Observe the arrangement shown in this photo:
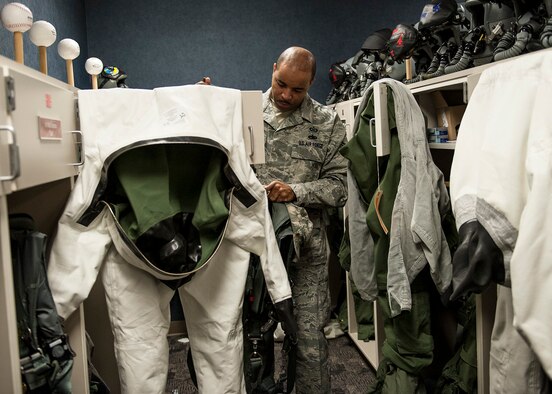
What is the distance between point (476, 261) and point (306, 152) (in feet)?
3.82

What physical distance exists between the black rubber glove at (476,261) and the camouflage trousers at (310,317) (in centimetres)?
96

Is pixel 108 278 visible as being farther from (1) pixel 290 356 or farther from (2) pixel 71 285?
(1) pixel 290 356

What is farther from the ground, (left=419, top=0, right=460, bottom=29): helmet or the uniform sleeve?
(left=419, top=0, right=460, bottom=29): helmet

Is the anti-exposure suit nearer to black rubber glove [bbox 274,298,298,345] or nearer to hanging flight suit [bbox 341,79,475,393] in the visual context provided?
hanging flight suit [bbox 341,79,475,393]

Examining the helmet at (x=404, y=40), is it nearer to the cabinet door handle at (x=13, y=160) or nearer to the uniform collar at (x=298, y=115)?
the uniform collar at (x=298, y=115)

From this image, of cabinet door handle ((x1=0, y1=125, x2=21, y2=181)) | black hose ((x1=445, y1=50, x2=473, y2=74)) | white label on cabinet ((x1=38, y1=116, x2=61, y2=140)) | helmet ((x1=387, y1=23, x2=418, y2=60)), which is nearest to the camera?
cabinet door handle ((x1=0, y1=125, x2=21, y2=181))

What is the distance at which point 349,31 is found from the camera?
13.4 ft

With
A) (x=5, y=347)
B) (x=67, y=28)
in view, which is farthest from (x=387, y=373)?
(x=67, y=28)

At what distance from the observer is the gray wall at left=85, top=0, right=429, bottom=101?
3633mm

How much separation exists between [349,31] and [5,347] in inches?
149

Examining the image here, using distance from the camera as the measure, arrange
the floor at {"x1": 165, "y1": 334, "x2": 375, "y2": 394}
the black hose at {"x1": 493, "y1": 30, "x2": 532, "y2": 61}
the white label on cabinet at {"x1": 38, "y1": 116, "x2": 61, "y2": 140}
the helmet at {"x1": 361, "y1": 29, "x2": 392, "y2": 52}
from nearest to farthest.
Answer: the white label on cabinet at {"x1": 38, "y1": 116, "x2": 61, "y2": 140}
the black hose at {"x1": 493, "y1": 30, "x2": 532, "y2": 61}
the floor at {"x1": 165, "y1": 334, "x2": 375, "y2": 394}
the helmet at {"x1": 361, "y1": 29, "x2": 392, "y2": 52}

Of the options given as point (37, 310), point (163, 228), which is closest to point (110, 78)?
point (163, 228)

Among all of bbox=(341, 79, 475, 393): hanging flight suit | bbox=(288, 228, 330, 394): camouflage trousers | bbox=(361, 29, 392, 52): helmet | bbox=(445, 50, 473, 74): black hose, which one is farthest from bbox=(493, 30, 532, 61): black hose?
bbox=(361, 29, 392, 52): helmet

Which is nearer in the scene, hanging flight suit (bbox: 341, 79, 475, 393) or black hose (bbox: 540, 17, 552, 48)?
black hose (bbox: 540, 17, 552, 48)
